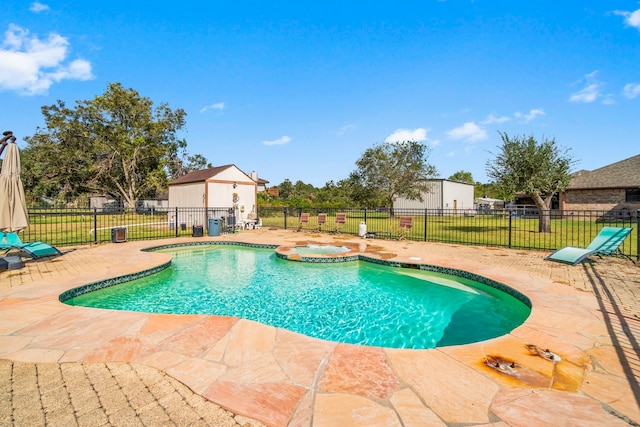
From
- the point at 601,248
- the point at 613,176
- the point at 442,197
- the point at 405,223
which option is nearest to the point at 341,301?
the point at 601,248

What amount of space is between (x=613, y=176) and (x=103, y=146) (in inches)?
1865

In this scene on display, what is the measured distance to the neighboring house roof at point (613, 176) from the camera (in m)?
24.5

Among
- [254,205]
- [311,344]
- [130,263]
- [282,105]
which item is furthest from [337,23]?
[311,344]

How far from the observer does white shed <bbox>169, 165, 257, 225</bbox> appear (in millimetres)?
15914

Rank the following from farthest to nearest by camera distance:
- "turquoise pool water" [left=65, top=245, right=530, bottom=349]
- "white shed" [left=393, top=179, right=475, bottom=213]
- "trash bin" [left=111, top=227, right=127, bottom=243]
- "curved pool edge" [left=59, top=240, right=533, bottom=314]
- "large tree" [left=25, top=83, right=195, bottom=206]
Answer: "white shed" [left=393, top=179, right=475, bottom=213]
"large tree" [left=25, top=83, right=195, bottom=206]
"trash bin" [left=111, top=227, right=127, bottom=243]
"curved pool edge" [left=59, top=240, right=533, bottom=314]
"turquoise pool water" [left=65, top=245, right=530, bottom=349]

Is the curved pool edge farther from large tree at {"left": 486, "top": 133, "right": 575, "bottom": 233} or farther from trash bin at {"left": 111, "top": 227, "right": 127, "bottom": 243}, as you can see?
large tree at {"left": 486, "top": 133, "right": 575, "bottom": 233}

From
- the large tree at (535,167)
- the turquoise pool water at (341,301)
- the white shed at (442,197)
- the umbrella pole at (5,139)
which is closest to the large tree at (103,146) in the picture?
the umbrella pole at (5,139)

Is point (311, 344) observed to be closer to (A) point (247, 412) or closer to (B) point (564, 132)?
(A) point (247, 412)

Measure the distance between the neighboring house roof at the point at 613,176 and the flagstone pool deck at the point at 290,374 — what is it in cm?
2811

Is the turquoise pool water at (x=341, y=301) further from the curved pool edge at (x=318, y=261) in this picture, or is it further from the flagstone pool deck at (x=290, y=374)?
the flagstone pool deck at (x=290, y=374)

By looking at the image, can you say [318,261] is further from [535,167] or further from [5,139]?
[535,167]

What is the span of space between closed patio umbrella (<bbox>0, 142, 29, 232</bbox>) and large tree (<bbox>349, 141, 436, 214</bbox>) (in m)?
24.4

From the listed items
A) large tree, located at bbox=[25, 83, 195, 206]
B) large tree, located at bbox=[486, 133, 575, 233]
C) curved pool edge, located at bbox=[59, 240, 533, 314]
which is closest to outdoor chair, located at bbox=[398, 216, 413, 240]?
curved pool edge, located at bbox=[59, 240, 533, 314]

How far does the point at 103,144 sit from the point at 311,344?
35.2m
